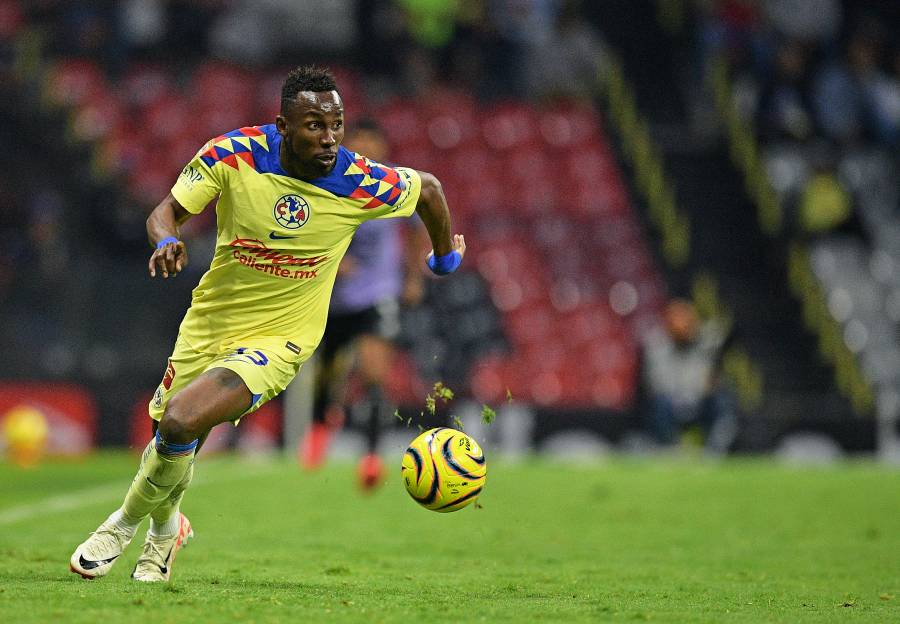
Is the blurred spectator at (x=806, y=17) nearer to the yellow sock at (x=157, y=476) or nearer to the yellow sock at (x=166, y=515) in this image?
the yellow sock at (x=166, y=515)

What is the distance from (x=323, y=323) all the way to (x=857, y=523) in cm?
542

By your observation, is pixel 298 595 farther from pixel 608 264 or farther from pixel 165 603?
pixel 608 264

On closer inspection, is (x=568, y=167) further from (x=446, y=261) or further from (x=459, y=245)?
(x=446, y=261)

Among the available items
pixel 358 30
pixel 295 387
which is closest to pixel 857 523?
pixel 295 387

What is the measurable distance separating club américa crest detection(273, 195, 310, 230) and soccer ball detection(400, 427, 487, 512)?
3.75 ft

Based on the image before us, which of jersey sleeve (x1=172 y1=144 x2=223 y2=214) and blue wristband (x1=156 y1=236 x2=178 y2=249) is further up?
jersey sleeve (x1=172 y1=144 x2=223 y2=214)

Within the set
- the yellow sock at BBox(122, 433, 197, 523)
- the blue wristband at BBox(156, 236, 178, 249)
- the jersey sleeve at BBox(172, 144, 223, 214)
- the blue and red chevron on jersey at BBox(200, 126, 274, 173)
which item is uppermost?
the blue and red chevron on jersey at BBox(200, 126, 274, 173)

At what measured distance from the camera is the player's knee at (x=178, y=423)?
20.0ft

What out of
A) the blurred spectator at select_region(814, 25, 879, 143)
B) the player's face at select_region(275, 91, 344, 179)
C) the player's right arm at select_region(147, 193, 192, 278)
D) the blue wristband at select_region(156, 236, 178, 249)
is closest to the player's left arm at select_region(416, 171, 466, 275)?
the player's face at select_region(275, 91, 344, 179)

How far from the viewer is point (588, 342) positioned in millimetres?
20625

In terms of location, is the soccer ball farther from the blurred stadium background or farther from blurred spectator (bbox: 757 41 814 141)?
blurred spectator (bbox: 757 41 814 141)

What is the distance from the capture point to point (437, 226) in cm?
692

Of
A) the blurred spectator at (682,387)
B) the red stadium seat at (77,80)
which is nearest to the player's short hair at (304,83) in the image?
the blurred spectator at (682,387)

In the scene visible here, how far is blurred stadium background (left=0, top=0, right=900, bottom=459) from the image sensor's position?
1906 centimetres
